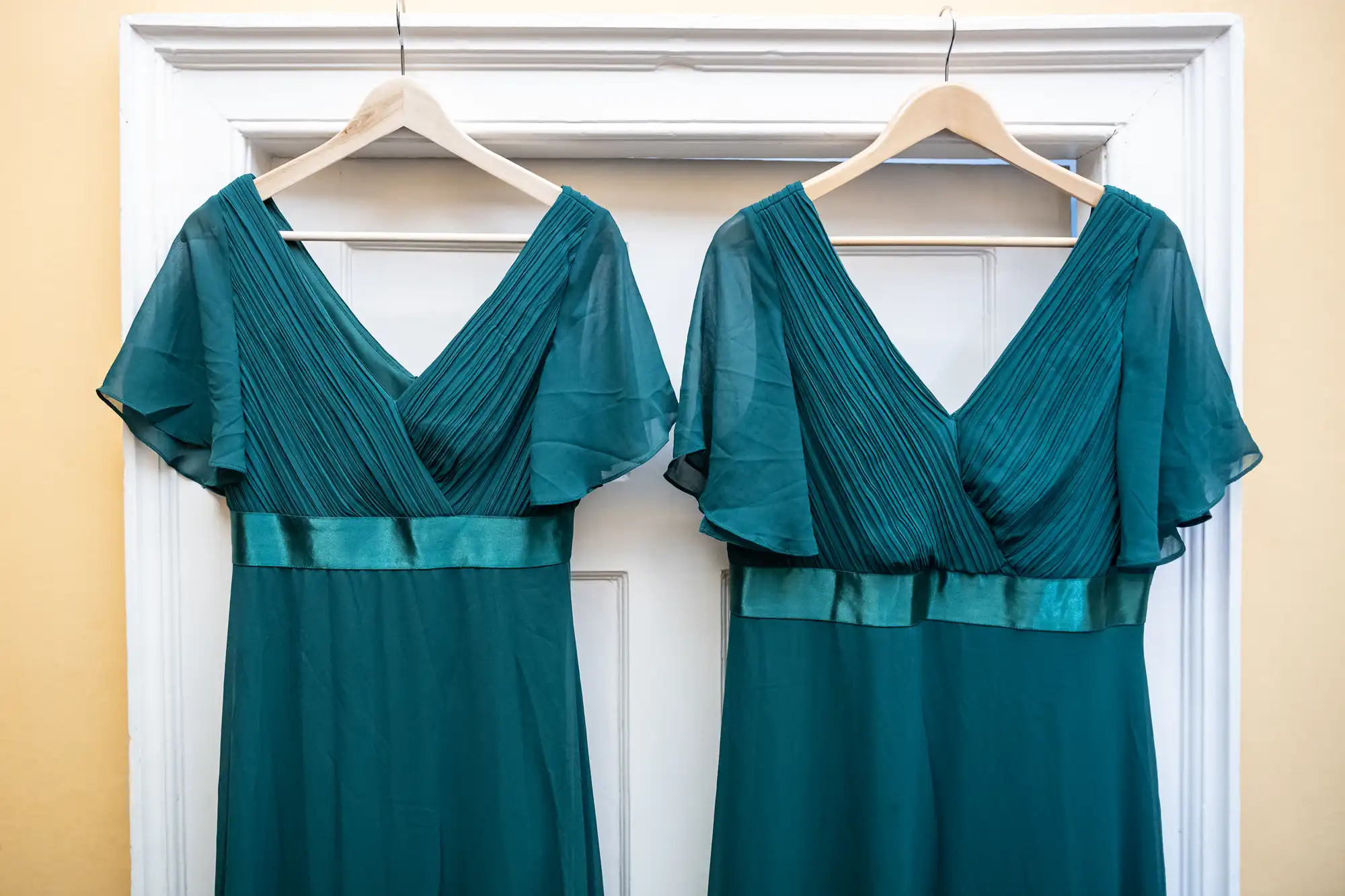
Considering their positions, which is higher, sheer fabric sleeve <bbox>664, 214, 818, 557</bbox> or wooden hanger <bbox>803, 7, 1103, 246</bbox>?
wooden hanger <bbox>803, 7, 1103, 246</bbox>

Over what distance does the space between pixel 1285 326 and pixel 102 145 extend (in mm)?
1420

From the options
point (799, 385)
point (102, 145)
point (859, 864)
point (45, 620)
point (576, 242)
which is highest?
point (102, 145)

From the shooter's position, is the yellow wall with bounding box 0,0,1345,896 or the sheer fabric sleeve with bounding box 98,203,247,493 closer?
the sheer fabric sleeve with bounding box 98,203,247,493

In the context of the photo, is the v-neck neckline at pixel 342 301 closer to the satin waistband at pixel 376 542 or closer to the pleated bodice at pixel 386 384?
the pleated bodice at pixel 386 384

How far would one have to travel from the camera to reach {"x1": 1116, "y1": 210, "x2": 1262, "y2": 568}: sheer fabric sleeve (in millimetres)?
724

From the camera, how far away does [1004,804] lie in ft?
2.42

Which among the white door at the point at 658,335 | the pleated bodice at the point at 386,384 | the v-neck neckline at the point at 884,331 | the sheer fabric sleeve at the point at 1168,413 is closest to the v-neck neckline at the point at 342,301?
the pleated bodice at the point at 386,384

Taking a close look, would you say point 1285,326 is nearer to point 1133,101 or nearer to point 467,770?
point 1133,101

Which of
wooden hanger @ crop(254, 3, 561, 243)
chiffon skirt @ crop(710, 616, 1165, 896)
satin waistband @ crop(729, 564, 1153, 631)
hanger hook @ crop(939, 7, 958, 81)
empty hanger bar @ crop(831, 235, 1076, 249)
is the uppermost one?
hanger hook @ crop(939, 7, 958, 81)

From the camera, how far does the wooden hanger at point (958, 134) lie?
0.76 meters

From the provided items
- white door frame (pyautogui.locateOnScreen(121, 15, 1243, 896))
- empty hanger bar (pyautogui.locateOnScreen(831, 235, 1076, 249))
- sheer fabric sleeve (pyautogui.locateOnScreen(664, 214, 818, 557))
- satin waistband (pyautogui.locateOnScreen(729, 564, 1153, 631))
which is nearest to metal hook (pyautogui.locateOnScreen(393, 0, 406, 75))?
white door frame (pyautogui.locateOnScreen(121, 15, 1243, 896))

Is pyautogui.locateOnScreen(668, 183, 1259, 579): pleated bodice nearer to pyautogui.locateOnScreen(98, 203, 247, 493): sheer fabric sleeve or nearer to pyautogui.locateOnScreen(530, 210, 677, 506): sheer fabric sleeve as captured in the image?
pyautogui.locateOnScreen(530, 210, 677, 506): sheer fabric sleeve

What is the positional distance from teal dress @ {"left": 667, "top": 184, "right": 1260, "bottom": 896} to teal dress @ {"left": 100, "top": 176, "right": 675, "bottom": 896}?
0.47ft

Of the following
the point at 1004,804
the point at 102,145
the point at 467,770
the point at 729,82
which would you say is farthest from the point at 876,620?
the point at 102,145
